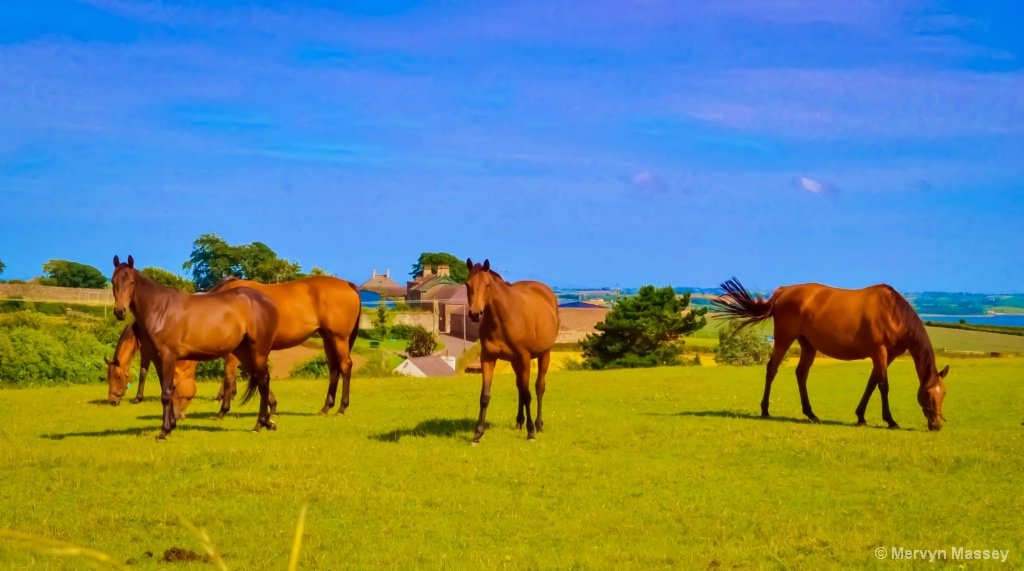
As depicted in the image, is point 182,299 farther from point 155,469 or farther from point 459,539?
point 459,539

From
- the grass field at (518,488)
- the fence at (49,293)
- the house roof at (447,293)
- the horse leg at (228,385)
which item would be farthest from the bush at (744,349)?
the house roof at (447,293)

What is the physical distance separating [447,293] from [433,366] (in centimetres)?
5870

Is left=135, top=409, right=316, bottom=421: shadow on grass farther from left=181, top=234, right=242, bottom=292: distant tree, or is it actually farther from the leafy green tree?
left=181, top=234, right=242, bottom=292: distant tree

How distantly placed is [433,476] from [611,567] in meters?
3.87

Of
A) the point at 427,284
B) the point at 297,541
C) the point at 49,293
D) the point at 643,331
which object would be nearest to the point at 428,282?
the point at 427,284

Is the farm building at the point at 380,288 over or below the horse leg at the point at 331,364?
over

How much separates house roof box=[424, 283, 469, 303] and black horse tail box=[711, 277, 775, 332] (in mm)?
93126

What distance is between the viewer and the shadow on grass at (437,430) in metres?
13.4

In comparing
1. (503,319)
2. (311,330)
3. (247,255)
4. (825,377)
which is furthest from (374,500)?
(247,255)

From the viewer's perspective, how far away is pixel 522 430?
1400cm

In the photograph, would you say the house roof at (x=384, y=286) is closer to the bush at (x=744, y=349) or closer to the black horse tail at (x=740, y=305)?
the bush at (x=744, y=349)

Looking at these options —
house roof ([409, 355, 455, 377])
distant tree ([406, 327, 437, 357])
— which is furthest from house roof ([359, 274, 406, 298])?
house roof ([409, 355, 455, 377])

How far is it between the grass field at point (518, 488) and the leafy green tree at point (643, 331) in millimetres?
36862

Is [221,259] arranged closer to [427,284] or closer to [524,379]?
[427,284]
